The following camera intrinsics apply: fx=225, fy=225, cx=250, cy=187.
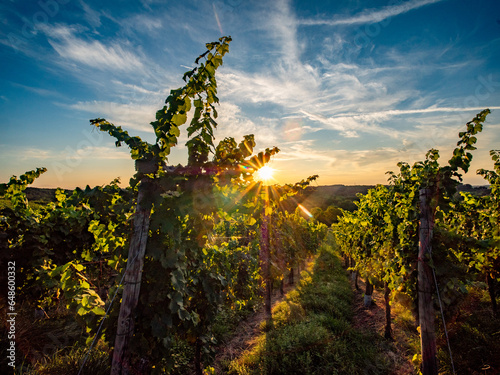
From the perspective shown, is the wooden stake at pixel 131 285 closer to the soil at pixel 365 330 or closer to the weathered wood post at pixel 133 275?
the weathered wood post at pixel 133 275

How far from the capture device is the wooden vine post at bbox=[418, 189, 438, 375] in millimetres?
3882

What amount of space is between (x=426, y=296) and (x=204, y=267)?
4.14 meters

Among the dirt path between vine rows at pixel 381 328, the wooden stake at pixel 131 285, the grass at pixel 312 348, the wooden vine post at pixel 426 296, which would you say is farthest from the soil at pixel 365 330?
the wooden stake at pixel 131 285

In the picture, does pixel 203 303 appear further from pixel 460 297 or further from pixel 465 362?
pixel 465 362

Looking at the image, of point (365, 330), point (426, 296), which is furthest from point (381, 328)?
point (426, 296)

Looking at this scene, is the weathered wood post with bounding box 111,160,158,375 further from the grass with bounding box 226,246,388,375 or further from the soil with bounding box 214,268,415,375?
the soil with bounding box 214,268,415,375

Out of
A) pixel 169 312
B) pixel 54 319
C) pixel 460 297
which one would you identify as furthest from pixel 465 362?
pixel 54 319

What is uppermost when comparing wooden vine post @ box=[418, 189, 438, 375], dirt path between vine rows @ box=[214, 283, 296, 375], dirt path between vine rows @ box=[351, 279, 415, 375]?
wooden vine post @ box=[418, 189, 438, 375]

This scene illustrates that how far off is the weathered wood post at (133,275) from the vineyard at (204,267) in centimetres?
1

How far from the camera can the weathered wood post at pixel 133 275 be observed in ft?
8.39

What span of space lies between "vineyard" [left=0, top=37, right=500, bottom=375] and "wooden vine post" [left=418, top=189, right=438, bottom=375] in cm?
2

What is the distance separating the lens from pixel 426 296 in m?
3.96

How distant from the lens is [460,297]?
5.23 m

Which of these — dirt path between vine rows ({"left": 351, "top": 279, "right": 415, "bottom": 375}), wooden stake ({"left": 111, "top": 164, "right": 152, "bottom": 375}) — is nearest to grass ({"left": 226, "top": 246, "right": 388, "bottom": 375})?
dirt path between vine rows ({"left": 351, "top": 279, "right": 415, "bottom": 375})
